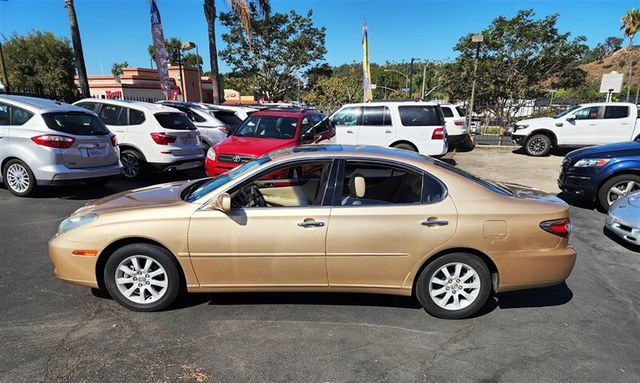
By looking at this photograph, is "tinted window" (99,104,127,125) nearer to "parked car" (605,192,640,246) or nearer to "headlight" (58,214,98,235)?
"headlight" (58,214,98,235)

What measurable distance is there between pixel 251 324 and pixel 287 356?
1.71 feet

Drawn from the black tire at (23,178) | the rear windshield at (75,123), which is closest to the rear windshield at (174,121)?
the rear windshield at (75,123)

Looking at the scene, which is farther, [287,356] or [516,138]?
[516,138]

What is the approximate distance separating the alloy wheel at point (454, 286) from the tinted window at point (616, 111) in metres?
12.7

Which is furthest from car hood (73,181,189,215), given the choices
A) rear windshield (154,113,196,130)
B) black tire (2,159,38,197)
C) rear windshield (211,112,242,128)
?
rear windshield (211,112,242,128)

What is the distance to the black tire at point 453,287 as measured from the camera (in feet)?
10.8

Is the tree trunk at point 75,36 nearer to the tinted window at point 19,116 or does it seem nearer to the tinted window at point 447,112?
the tinted window at point 19,116

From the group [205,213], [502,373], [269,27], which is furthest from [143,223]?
[269,27]

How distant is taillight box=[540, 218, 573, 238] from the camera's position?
325cm

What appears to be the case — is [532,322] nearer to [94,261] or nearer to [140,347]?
[140,347]

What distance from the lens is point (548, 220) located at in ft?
10.7

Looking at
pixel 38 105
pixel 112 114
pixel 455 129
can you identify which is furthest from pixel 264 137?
pixel 455 129

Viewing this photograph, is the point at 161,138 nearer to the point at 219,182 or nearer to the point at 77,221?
the point at 77,221

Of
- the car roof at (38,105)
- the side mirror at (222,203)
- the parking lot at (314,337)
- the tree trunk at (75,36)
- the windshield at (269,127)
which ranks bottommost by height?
the parking lot at (314,337)
